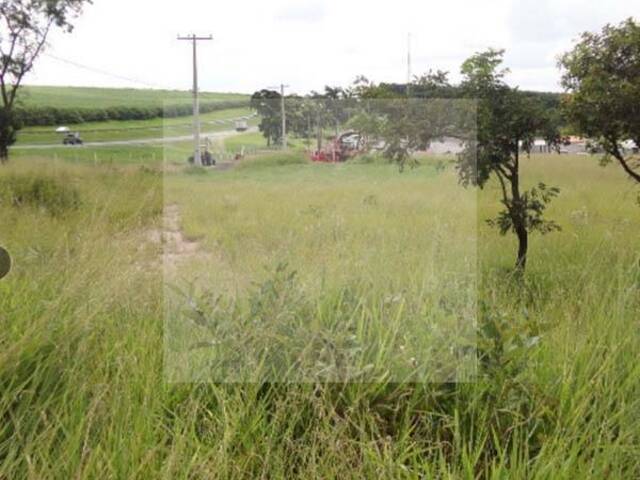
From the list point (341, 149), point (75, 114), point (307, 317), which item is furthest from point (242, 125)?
point (75, 114)

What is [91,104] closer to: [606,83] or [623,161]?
[606,83]

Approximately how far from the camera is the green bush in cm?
321

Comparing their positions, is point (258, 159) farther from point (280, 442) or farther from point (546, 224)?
point (546, 224)

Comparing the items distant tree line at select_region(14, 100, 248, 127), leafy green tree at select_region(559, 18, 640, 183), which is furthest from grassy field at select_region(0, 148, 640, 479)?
leafy green tree at select_region(559, 18, 640, 183)

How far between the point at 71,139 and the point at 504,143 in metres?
2.64

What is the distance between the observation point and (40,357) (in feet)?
5.43

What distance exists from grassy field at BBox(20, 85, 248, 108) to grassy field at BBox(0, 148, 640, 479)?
0.30m

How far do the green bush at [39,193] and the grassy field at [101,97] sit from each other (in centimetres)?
48

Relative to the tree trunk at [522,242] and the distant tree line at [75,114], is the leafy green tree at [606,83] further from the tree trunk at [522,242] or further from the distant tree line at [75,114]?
the distant tree line at [75,114]

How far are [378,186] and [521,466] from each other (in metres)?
1.58

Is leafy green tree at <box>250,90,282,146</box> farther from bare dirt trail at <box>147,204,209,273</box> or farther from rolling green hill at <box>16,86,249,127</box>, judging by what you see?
bare dirt trail at <box>147,204,209,273</box>

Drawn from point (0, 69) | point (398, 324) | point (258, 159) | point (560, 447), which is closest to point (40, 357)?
point (398, 324)

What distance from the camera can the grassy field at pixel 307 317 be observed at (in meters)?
1.41

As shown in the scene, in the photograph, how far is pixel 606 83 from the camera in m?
2.81
